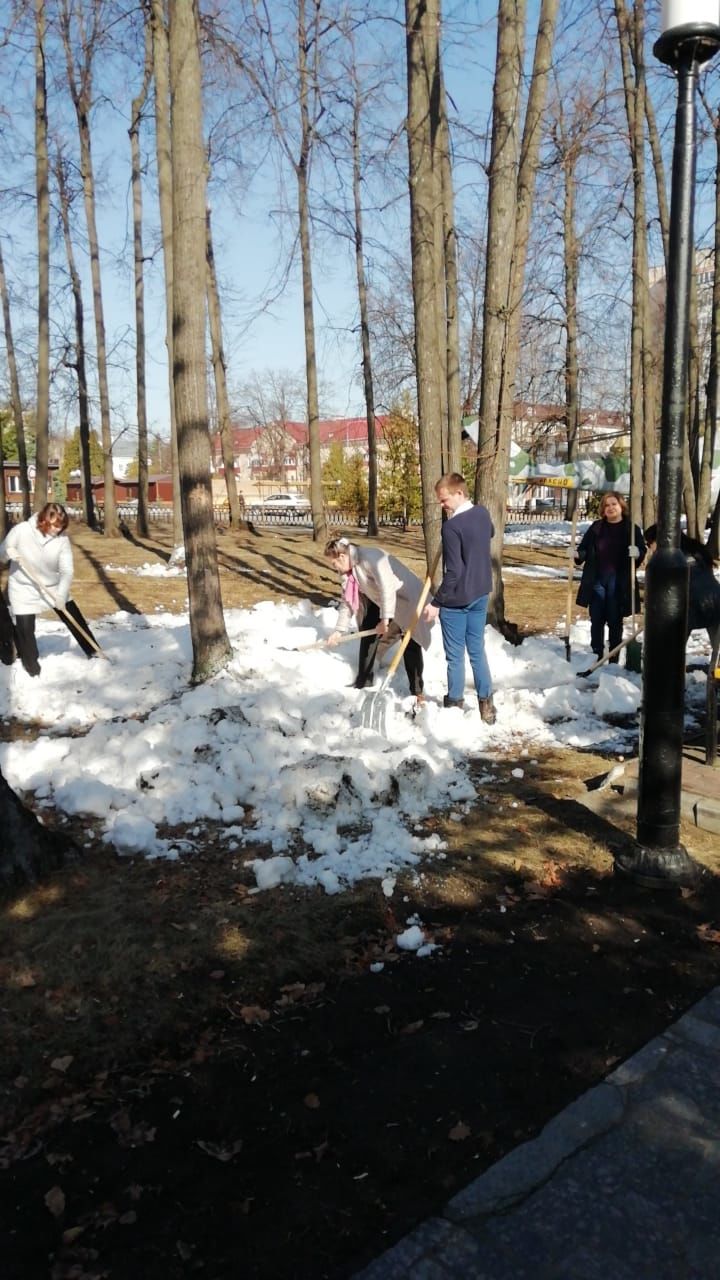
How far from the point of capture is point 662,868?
4.50 meters

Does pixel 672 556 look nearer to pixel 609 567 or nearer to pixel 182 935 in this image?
pixel 182 935

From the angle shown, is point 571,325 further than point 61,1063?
Yes

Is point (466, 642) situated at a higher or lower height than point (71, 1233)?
higher

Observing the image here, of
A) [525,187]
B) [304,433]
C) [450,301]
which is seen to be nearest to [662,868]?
[525,187]

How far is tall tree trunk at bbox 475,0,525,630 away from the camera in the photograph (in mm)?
9609

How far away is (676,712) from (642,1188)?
233 centimetres

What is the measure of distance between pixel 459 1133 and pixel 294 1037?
0.77 m

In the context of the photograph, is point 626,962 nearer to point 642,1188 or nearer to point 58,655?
point 642,1188

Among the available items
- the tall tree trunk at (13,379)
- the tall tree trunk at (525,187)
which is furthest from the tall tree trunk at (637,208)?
A: the tall tree trunk at (13,379)

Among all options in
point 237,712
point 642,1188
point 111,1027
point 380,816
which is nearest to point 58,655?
point 237,712

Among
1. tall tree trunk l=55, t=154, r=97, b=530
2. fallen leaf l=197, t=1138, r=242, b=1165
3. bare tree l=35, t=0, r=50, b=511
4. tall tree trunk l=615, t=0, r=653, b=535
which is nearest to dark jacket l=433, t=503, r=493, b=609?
fallen leaf l=197, t=1138, r=242, b=1165

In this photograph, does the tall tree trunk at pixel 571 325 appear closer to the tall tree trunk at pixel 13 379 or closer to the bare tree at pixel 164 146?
the bare tree at pixel 164 146

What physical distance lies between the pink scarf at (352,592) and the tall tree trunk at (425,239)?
1.56 meters

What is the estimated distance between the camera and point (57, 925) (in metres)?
4.05
